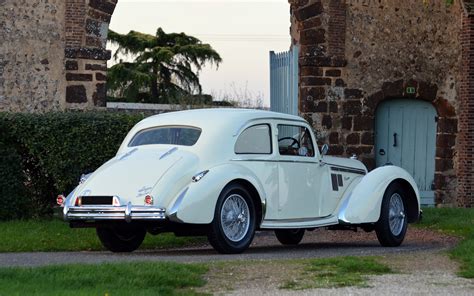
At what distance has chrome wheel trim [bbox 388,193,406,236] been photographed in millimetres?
14617

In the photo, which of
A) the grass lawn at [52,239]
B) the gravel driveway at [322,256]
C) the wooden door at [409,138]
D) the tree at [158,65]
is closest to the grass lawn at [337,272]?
the gravel driveway at [322,256]

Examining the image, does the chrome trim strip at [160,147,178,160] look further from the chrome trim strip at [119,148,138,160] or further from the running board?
the running board

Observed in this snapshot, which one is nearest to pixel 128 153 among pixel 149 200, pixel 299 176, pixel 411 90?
pixel 149 200

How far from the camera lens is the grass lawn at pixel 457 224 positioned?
12.9 m

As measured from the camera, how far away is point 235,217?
41.9ft

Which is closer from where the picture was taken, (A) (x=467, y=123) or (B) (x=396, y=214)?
(B) (x=396, y=214)

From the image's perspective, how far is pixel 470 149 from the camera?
2348 centimetres

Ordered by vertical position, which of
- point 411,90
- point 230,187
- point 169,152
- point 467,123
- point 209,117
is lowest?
point 230,187

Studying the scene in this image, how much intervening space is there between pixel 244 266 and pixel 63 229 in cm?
528

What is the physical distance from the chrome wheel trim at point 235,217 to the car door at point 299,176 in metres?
0.80

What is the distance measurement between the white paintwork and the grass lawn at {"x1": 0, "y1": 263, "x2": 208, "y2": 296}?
1689 millimetres

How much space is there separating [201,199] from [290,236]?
10.9ft

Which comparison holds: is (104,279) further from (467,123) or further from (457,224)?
(467,123)

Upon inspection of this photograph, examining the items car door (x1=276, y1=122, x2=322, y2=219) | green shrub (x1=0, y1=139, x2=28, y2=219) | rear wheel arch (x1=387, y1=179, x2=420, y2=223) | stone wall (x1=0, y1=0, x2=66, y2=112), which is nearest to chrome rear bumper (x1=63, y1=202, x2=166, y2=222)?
car door (x1=276, y1=122, x2=322, y2=219)
